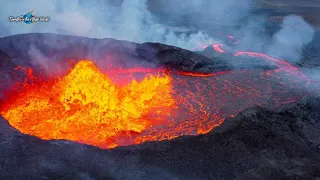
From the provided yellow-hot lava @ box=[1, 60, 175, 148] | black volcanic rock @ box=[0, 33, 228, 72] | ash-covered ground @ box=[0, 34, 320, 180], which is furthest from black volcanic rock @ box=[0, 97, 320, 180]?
black volcanic rock @ box=[0, 33, 228, 72]

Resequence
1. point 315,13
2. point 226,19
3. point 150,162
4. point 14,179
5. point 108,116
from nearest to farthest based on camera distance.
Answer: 1. point 14,179
2. point 150,162
3. point 108,116
4. point 226,19
5. point 315,13

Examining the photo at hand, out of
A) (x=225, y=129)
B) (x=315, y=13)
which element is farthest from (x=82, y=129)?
(x=315, y=13)

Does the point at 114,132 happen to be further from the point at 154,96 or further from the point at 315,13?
the point at 315,13

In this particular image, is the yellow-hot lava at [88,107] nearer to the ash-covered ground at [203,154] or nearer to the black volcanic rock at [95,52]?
the ash-covered ground at [203,154]

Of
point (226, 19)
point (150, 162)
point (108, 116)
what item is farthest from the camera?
point (226, 19)

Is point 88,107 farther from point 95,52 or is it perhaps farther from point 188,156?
point 188,156

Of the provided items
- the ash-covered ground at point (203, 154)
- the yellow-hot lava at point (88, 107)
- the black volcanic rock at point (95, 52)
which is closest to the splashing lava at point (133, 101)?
the yellow-hot lava at point (88, 107)

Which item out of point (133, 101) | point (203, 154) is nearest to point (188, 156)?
point (203, 154)

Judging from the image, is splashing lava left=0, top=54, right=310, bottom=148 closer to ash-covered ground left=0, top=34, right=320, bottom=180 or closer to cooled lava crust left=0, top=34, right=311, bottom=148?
cooled lava crust left=0, top=34, right=311, bottom=148
